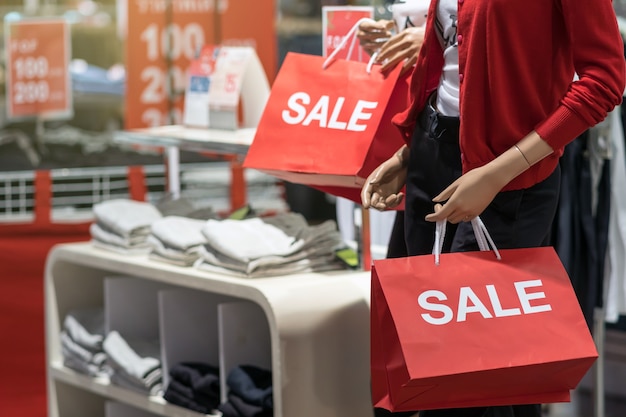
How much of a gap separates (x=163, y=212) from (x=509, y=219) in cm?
147

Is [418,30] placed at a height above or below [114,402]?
above

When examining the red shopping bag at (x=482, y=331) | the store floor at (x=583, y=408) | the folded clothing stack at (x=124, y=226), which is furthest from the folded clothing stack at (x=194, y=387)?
the store floor at (x=583, y=408)

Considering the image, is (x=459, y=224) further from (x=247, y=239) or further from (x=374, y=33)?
(x=247, y=239)

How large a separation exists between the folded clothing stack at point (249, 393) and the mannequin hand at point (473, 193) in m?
0.87

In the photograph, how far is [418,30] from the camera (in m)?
2.30

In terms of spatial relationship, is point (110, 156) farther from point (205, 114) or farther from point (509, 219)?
point (509, 219)

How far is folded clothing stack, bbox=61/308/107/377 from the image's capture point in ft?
10.3

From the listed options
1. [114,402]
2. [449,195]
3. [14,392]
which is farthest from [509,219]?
[14,392]

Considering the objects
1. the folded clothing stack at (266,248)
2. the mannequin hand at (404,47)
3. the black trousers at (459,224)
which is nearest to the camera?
Answer: the black trousers at (459,224)

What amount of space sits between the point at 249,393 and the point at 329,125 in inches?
26.3

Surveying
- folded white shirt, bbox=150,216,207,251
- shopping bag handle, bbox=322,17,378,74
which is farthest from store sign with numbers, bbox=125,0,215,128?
shopping bag handle, bbox=322,17,378,74

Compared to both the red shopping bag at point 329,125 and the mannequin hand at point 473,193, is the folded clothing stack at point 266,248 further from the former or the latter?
the mannequin hand at point 473,193

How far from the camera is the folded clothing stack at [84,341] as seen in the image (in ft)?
10.3

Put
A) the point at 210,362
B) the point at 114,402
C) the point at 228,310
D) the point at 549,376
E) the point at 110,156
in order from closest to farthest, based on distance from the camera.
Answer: the point at 549,376 < the point at 228,310 < the point at 210,362 < the point at 114,402 < the point at 110,156
